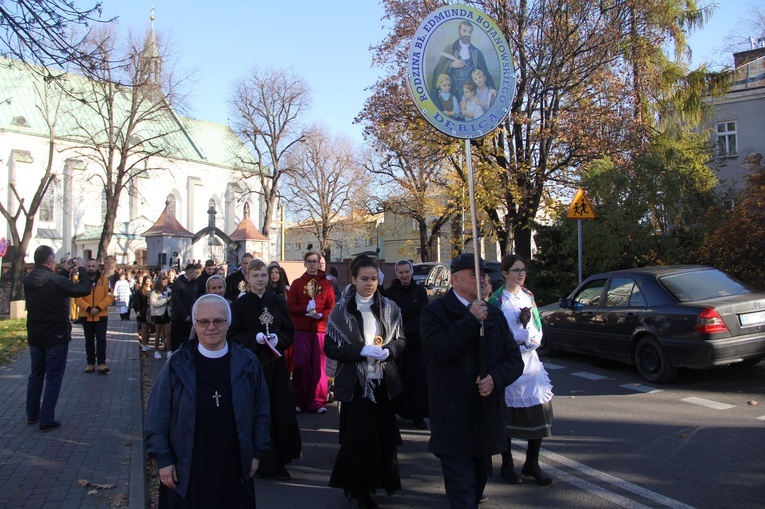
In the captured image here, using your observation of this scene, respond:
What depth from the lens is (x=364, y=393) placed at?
4355mm

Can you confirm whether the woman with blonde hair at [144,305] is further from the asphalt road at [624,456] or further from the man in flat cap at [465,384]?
the man in flat cap at [465,384]

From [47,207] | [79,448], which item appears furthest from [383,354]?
[47,207]

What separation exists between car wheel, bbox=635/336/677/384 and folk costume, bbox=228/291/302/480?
5.46 metres

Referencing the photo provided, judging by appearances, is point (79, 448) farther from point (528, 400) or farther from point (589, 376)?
point (589, 376)

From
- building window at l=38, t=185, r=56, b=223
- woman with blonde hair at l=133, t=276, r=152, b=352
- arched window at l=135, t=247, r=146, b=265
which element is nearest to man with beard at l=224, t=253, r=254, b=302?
woman with blonde hair at l=133, t=276, r=152, b=352

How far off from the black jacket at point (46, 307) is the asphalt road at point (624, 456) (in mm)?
3006

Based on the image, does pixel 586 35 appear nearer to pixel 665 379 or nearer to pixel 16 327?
pixel 665 379

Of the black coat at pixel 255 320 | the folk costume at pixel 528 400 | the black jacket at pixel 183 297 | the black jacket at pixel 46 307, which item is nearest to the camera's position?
the folk costume at pixel 528 400

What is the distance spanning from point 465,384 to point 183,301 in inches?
313

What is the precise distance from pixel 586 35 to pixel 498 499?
1749 centimetres

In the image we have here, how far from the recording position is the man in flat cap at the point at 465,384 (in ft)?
11.5

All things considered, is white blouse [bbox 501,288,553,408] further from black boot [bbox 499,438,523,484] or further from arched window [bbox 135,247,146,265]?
arched window [bbox 135,247,146,265]

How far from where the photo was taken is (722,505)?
4281mm

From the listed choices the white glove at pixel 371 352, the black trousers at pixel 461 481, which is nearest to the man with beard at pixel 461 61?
the white glove at pixel 371 352
